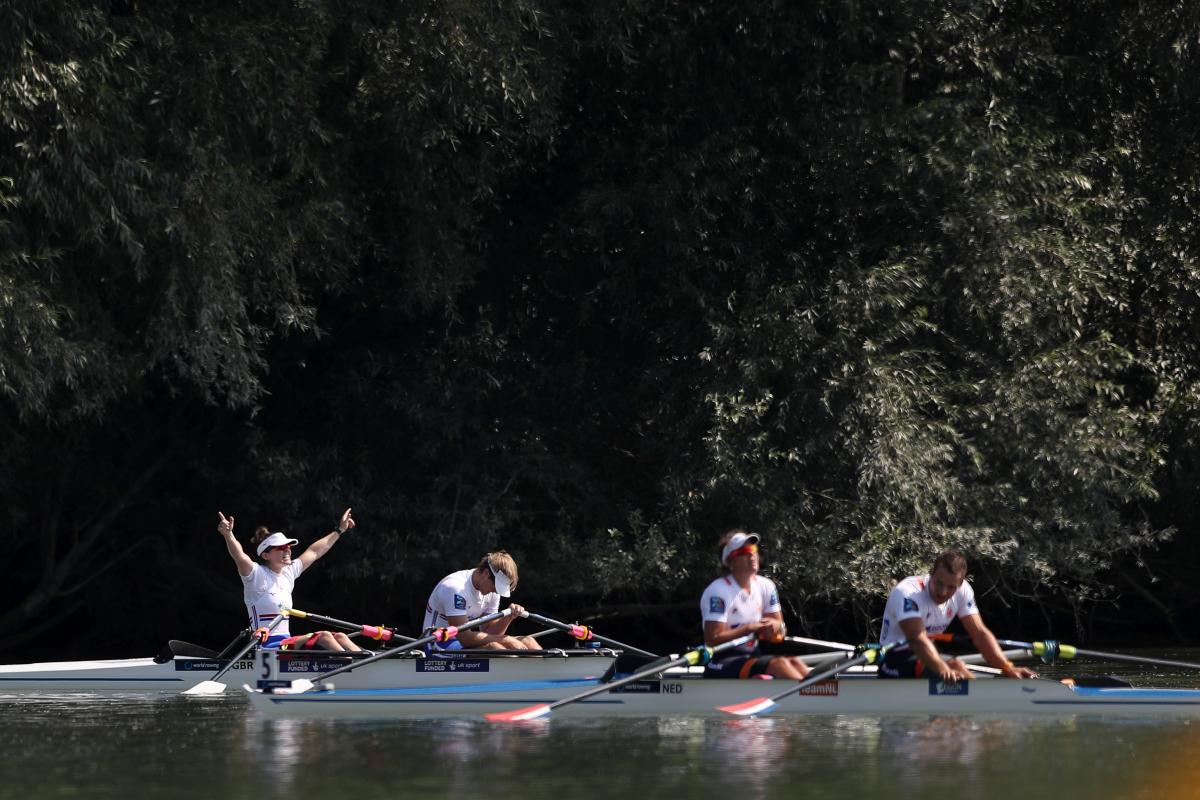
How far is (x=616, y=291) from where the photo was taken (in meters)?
20.6

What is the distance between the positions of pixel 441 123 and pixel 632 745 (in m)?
9.25

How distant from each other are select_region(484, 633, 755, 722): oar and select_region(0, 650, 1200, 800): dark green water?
0.14 meters

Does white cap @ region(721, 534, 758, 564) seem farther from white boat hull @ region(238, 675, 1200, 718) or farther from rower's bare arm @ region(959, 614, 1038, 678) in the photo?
rower's bare arm @ region(959, 614, 1038, 678)

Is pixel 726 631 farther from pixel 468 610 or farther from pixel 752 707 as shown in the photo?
pixel 468 610

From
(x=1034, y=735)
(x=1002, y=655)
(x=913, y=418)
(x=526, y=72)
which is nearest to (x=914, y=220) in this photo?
(x=913, y=418)

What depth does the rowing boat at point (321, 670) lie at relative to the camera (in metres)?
14.5

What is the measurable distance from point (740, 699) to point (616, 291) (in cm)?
865

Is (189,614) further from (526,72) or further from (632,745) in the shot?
(632,745)

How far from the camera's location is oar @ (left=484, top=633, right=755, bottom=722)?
12.3 meters

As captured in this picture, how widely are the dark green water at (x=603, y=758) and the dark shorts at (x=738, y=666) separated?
1.24 ft

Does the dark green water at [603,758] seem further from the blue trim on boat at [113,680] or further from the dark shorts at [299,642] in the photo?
the blue trim on boat at [113,680]

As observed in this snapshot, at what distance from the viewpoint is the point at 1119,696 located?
12422mm

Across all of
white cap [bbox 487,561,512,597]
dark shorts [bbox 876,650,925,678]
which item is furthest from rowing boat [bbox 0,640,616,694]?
dark shorts [bbox 876,650,925,678]

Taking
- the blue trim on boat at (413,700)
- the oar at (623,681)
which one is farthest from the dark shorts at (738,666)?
the blue trim on boat at (413,700)
